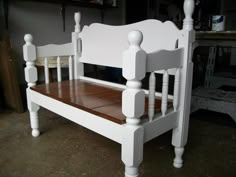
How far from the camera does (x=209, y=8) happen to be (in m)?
3.98

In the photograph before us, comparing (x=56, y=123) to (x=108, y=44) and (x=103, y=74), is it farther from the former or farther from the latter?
(x=103, y=74)

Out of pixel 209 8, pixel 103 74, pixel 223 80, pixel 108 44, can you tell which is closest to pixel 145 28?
pixel 108 44

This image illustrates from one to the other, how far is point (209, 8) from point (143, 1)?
1.22m

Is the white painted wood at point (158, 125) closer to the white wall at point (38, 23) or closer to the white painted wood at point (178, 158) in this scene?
the white painted wood at point (178, 158)

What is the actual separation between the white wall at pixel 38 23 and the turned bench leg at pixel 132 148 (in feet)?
6.09

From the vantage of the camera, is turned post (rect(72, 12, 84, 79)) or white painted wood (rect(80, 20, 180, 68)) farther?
turned post (rect(72, 12, 84, 79))

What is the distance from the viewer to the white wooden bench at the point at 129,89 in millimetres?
809

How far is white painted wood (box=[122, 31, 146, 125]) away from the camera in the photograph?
0.76 m

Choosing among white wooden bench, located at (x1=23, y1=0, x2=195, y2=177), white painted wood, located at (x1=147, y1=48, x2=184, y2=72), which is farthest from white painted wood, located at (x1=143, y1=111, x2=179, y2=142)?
white painted wood, located at (x1=147, y1=48, x2=184, y2=72)

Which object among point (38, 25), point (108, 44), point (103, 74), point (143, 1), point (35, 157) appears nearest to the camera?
point (35, 157)

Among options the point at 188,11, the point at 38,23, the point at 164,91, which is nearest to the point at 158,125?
A: the point at 164,91

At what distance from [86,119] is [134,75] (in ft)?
1.30

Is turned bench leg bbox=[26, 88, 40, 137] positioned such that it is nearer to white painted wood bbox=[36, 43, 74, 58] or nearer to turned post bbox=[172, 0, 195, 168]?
white painted wood bbox=[36, 43, 74, 58]

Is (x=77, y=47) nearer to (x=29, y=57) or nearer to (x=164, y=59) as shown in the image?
(x=29, y=57)
